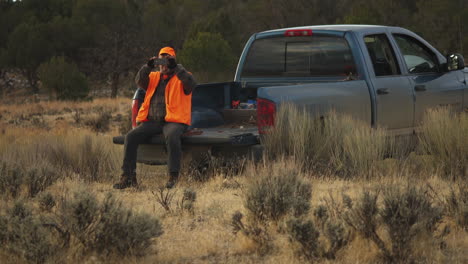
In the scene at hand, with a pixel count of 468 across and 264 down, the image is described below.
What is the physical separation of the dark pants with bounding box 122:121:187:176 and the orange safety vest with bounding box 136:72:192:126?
79 mm

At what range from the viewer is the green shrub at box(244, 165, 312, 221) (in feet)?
19.1

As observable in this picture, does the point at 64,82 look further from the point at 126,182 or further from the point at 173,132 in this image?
the point at 173,132

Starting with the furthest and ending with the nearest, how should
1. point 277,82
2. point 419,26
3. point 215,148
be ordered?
point 419,26 < point 277,82 < point 215,148

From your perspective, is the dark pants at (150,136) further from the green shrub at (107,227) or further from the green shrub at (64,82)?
the green shrub at (64,82)

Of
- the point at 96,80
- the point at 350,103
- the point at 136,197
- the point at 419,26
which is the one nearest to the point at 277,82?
the point at 350,103

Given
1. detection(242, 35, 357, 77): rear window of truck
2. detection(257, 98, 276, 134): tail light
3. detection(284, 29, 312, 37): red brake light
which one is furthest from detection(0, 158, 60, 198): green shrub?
detection(284, 29, 312, 37): red brake light

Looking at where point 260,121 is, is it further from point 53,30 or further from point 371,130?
point 53,30

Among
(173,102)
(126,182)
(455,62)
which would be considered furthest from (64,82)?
(126,182)

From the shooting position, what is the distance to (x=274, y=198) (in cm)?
590

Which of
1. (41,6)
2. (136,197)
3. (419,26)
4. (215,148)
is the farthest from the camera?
(41,6)

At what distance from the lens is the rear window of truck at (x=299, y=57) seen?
8781mm

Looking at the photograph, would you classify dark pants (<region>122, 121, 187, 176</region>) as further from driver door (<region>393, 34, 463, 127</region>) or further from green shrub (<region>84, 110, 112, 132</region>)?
green shrub (<region>84, 110, 112, 132</region>)

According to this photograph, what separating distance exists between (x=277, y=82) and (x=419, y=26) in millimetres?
35297

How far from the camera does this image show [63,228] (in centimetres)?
527
